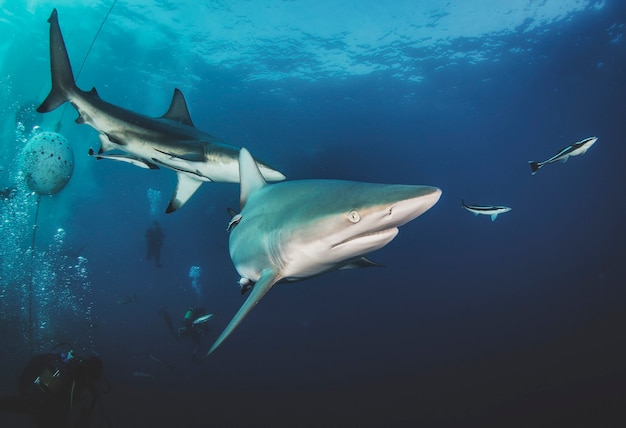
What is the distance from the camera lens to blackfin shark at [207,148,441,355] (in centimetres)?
223

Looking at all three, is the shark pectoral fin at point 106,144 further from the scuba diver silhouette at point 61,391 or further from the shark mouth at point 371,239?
the scuba diver silhouette at point 61,391

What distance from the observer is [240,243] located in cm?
397

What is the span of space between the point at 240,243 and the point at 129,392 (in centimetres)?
1995

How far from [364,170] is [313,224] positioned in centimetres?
2997

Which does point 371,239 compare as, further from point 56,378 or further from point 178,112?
point 56,378

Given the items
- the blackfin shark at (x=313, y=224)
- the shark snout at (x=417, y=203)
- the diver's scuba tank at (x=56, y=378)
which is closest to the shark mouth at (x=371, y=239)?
the blackfin shark at (x=313, y=224)

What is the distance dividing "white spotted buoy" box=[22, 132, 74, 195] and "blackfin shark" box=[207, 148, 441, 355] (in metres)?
6.01

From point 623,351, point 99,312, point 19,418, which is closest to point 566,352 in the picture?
point 623,351

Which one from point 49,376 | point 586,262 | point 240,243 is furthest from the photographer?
point 586,262

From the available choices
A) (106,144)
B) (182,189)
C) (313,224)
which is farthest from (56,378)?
(313,224)

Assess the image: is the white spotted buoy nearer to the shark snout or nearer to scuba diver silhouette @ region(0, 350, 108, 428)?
scuba diver silhouette @ region(0, 350, 108, 428)

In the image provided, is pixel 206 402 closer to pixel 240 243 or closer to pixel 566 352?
pixel 240 243

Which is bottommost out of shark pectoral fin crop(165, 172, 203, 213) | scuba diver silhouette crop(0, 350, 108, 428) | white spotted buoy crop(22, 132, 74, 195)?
scuba diver silhouette crop(0, 350, 108, 428)

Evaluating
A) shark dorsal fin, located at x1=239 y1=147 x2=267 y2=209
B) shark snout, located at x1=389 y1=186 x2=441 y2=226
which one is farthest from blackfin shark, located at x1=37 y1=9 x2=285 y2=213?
shark snout, located at x1=389 y1=186 x2=441 y2=226
